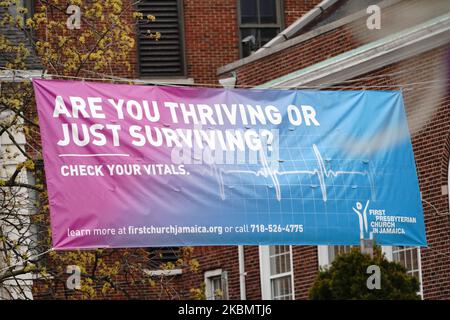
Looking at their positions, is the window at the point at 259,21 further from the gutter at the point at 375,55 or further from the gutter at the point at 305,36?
the gutter at the point at 375,55

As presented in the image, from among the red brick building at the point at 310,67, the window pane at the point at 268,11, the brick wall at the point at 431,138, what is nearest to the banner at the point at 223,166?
the red brick building at the point at 310,67

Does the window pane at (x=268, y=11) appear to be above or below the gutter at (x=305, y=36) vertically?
above

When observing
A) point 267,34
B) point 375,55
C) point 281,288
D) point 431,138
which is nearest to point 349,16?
point 375,55

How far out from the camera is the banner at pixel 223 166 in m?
17.4

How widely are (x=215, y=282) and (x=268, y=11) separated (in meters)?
8.17

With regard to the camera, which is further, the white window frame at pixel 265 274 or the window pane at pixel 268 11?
the window pane at pixel 268 11

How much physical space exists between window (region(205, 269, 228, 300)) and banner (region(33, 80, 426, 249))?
1438 cm

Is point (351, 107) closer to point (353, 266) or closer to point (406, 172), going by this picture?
point (406, 172)

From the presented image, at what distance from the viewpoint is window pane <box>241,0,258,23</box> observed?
38281 mm

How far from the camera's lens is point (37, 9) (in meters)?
36.8

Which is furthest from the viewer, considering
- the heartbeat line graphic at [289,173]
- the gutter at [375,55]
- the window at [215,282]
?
the window at [215,282]

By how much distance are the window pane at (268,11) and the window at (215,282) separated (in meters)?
7.79

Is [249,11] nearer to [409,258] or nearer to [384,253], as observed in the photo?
[409,258]
